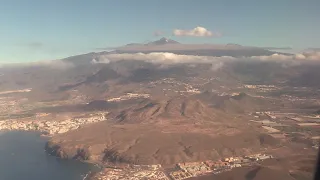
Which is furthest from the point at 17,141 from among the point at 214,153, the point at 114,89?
the point at 114,89

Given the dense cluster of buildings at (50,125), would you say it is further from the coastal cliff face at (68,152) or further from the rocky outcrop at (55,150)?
the coastal cliff face at (68,152)

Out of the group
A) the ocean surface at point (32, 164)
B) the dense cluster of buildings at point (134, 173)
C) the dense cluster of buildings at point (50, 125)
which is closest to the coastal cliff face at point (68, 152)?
the ocean surface at point (32, 164)

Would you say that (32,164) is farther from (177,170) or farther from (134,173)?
(177,170)

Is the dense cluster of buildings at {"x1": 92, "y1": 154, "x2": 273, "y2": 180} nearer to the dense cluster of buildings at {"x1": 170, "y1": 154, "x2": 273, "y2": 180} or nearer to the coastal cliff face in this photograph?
the dense cluster of buildings at {"x1": 170, "y1": 154, "x2": 273, "y2": 180}

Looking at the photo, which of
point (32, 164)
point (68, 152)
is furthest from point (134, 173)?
point (32, 164)

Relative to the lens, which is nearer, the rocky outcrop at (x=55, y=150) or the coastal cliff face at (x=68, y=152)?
the coastal cliff face at (x=68, y=152)
